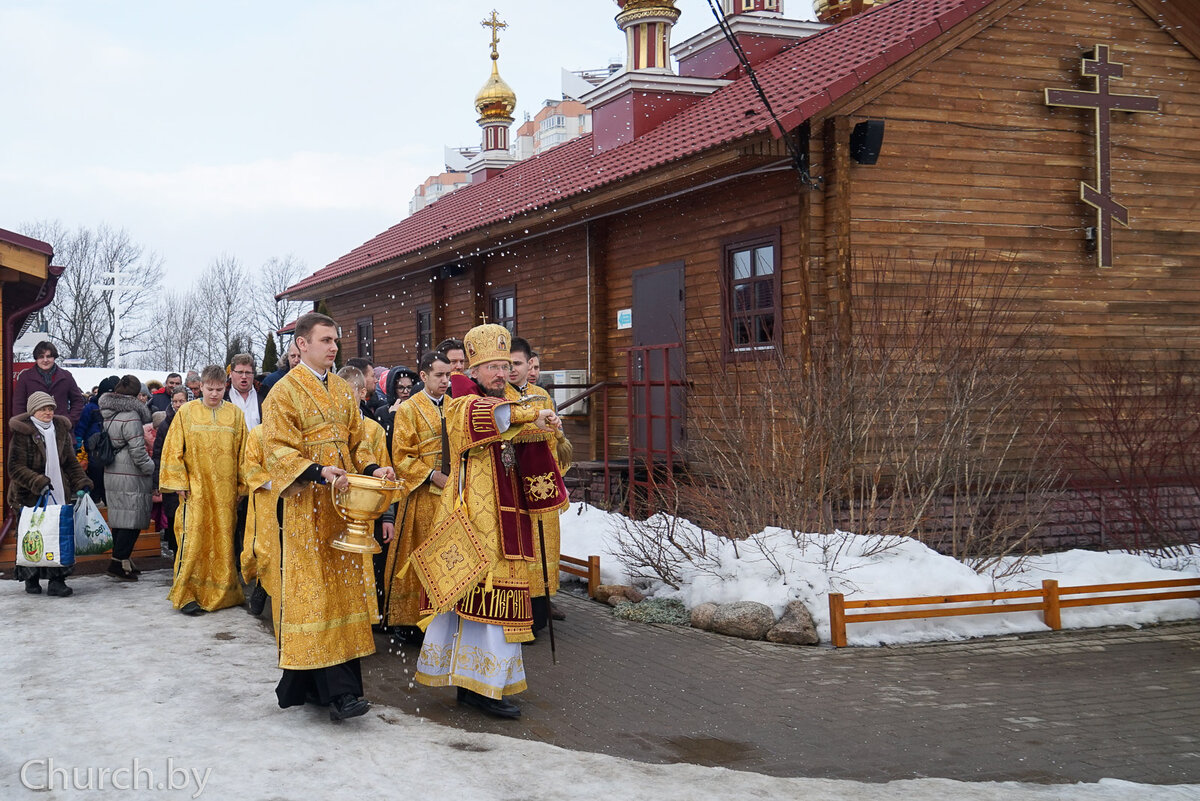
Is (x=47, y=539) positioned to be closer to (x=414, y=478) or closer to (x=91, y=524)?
(x=91, y=524)

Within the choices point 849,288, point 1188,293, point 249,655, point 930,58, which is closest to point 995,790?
point 249,655

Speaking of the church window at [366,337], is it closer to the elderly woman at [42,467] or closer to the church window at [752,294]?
the church window at [752,294]

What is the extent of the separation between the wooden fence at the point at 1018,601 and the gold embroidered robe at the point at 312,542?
348 centimetres

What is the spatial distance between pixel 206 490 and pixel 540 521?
3.76 metres

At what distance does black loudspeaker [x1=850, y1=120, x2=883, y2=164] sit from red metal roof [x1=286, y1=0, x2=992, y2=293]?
0.41 meters

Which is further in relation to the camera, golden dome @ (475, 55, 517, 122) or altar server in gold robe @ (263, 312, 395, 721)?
golden dome @ (475, 55, 517, 122)

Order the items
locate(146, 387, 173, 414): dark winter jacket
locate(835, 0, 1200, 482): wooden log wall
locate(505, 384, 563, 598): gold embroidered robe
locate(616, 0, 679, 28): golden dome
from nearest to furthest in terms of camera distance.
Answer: locate(505, 384, 563, 598): gold embroidered robe
locate(835, 0, 1200, 482): wooden log wall
locate(146, 387, 173, 414): dark winter jacket
locate(616, 0, 679, 28): golden dome

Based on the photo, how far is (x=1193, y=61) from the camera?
12531 millimetres

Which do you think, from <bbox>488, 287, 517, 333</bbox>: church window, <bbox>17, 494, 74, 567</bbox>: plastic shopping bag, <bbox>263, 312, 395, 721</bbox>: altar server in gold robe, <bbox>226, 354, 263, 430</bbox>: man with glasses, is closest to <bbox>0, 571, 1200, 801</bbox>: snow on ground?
<bbox>263, 312, 395, 721</bbox>: altar server in gold robe

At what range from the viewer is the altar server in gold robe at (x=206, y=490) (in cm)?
866

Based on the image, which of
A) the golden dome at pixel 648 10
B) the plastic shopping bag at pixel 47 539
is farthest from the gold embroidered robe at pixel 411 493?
the golden dome at pixel 648 10

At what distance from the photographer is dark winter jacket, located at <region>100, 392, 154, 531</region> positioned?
9.70 meters

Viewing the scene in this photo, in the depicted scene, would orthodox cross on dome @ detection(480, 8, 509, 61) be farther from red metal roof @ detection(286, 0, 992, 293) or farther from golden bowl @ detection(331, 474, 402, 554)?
golden bowl @ detection(331, 474, 402, 554)

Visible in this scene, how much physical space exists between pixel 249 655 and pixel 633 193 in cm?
698
